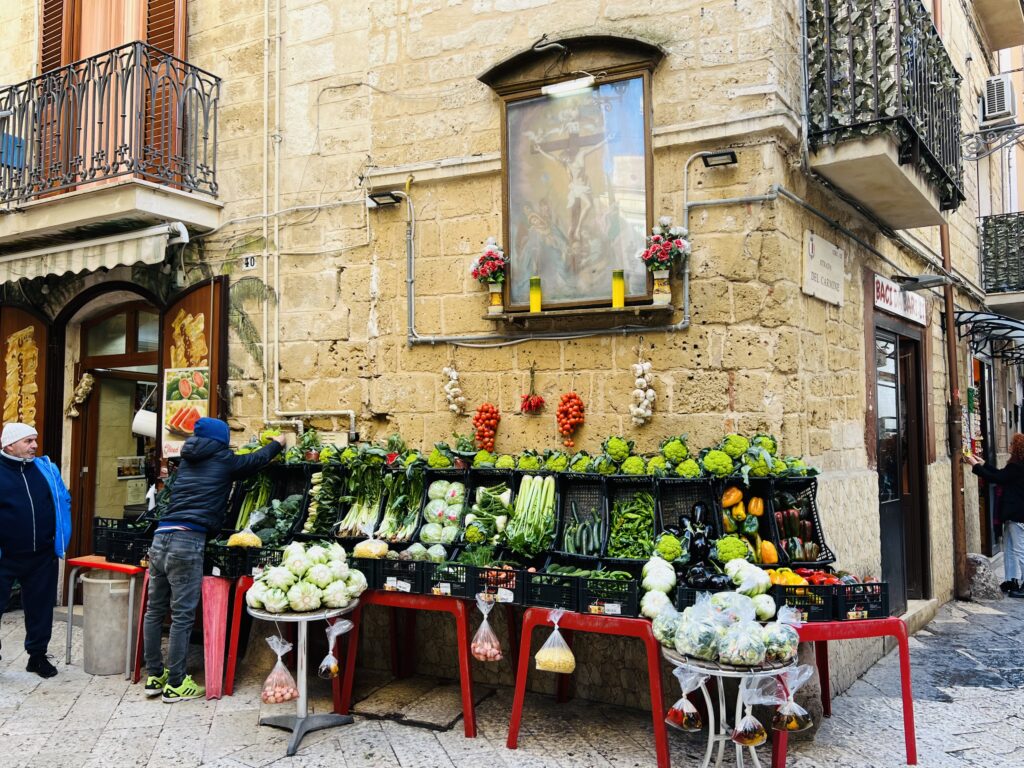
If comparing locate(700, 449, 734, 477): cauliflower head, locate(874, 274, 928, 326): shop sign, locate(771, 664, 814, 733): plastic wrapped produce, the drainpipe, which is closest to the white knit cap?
locate(700, 449, 734, 477): cauliflower head

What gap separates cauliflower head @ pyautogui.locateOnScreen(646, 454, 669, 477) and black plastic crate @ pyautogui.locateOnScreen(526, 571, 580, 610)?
94 cm

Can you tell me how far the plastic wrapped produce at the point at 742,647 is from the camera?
3863mm

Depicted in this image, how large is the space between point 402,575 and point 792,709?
243cm

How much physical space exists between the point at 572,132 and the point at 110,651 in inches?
207

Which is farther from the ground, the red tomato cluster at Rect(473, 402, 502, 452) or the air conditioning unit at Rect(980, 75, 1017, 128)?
the air conditioning unit at Rect(980, 75, 1017, 128)

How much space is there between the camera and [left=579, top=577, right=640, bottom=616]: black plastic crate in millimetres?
4535

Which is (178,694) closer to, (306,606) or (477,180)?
(306,606)

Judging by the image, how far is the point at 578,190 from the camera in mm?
6039

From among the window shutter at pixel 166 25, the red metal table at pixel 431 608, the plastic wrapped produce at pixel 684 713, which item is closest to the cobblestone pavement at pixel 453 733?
the red metal table at pixel 431 608

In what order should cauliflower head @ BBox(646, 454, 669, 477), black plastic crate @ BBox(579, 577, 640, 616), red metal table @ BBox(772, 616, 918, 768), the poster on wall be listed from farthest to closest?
the poster on wall → cauliflower head @ BBox(646, 454, 669, 477) → black plastic crate @ BBox(579, 577, 640, 616) → red metal table @ BBox(772, 616, 918, 768)

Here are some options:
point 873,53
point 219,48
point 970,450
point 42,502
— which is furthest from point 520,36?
point 970,450

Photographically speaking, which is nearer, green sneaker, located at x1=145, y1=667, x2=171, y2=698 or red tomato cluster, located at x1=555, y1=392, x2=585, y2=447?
green sneaker, located at x1=145, y1=667, x2=171, y2=698

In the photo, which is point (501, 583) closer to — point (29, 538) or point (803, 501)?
point (803, 501)

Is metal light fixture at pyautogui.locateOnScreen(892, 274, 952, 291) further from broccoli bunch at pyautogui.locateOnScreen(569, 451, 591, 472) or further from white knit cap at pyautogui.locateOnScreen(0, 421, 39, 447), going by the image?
→ white knit cap at pyautogui.locateOnScreen(0, 421, 39, 447)
